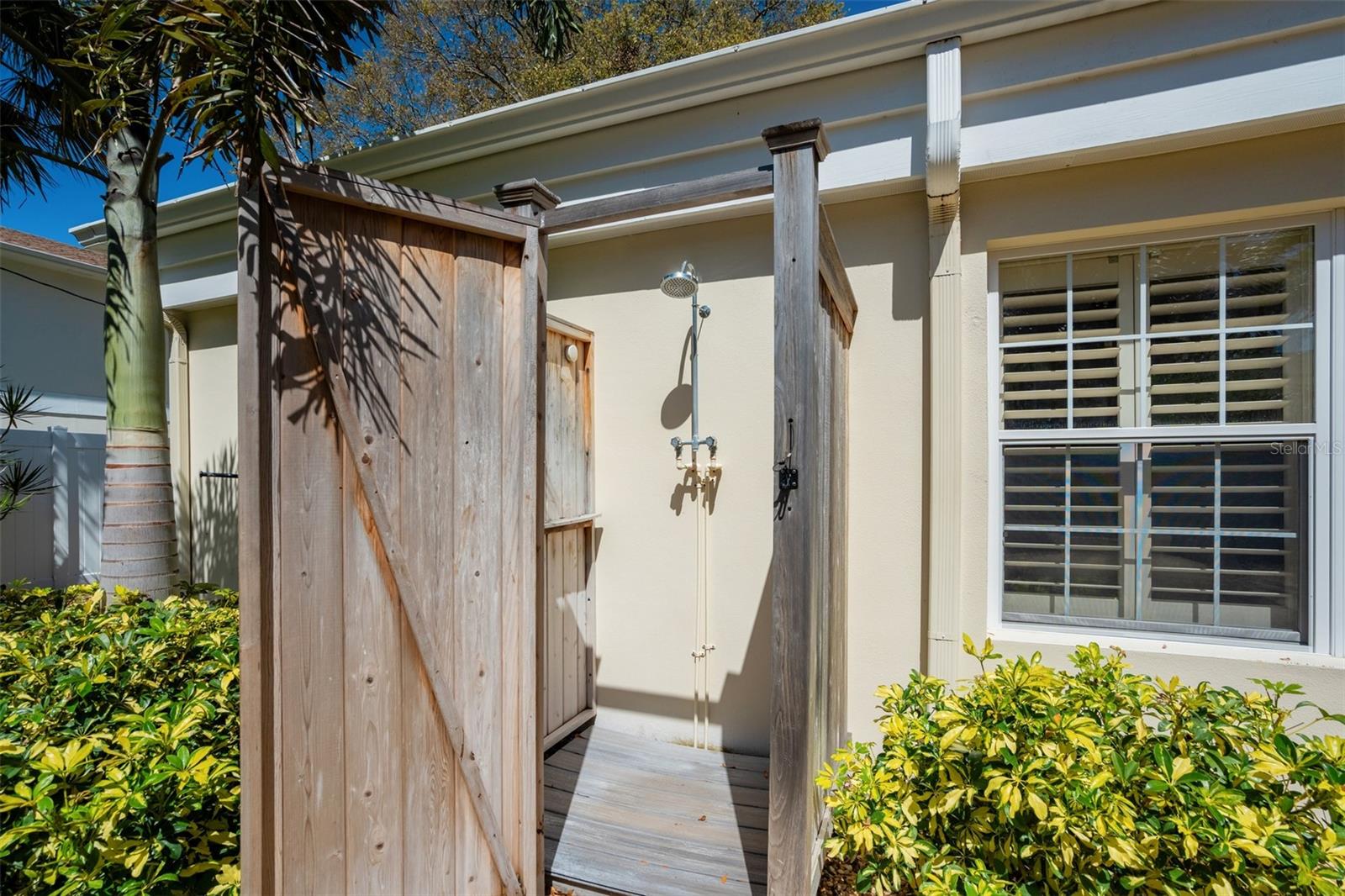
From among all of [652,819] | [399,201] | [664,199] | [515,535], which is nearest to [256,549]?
[515,535]

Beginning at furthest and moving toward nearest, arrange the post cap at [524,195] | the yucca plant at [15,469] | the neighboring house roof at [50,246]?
→ the neighboring house roof at [50,246], the yucca plant at [15,469], the post cap at [524,195]

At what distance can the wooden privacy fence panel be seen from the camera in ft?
10.1

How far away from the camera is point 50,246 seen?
836 centimetres

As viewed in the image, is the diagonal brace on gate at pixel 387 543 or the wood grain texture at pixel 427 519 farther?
the wood grain texture at pixel 427 519

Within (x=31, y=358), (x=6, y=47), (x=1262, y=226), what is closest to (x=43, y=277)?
(x=31, y=358)

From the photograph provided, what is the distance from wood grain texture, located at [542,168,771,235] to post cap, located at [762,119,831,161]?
9 centimetres

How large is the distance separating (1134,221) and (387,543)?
3173mm

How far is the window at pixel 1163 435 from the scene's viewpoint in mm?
2357

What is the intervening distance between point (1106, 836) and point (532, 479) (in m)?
1.88

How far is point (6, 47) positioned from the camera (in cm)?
313

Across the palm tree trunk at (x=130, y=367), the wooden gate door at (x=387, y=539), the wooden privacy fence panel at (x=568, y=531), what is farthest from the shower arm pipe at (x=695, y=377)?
the palm tree trunk at (x=130, y=367)

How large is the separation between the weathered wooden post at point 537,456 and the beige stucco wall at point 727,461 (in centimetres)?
134

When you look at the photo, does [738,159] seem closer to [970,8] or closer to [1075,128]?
[970,8]

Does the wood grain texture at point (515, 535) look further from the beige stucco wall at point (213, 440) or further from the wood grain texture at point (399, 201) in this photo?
the beige stucco wall at point (213, 440)
